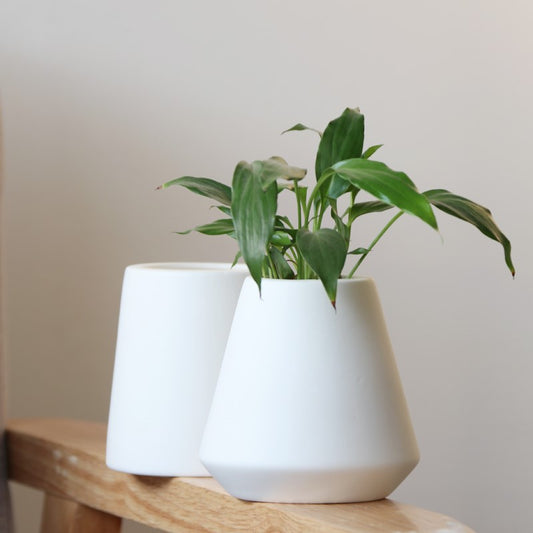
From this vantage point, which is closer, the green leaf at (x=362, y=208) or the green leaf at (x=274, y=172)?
→ the green leaf at (x=274, y=172)

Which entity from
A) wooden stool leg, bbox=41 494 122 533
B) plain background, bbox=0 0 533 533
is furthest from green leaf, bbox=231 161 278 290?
plain background, bbox=0 0 533 533

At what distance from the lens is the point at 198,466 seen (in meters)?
0.77

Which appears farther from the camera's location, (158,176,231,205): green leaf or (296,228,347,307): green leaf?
(158,176,231,205): green leaf

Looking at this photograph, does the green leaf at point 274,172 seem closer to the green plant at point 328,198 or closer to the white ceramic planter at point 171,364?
the green plant at point 328,198

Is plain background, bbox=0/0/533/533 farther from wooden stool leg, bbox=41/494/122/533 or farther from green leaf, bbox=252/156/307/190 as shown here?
green leaf, bbox=252/156/307/190

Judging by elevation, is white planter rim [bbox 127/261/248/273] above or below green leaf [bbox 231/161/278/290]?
below

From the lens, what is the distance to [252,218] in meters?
0.60

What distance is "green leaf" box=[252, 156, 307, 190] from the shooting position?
0.59 metres

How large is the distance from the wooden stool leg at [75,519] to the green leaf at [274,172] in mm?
472

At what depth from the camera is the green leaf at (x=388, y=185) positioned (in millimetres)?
581

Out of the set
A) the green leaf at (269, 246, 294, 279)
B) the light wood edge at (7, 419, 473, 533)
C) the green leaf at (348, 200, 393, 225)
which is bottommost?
the light wood edge at (7, 419, 473, 533)

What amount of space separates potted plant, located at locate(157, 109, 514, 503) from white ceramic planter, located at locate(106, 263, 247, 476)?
10 centimetres

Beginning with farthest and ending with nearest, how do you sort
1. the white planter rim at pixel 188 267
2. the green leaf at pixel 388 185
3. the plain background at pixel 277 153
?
1. the plain background at pixel 277 153
2. the white planter rim at pixel 188 267
3. the green leaf at pixel 388 185

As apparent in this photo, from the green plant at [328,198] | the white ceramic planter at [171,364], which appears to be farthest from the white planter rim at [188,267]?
the green plant at [328,198]
